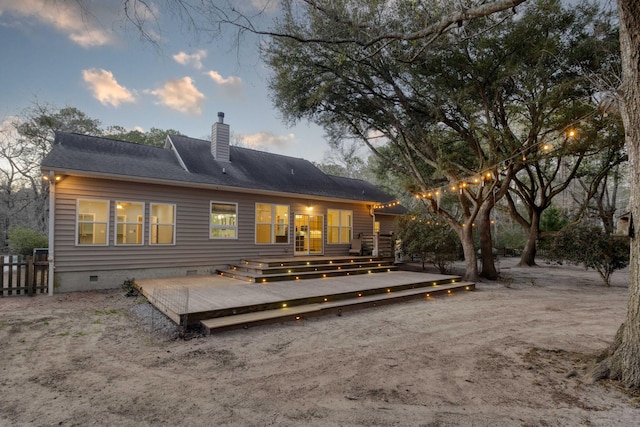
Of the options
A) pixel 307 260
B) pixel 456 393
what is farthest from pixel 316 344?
pixel 307 260

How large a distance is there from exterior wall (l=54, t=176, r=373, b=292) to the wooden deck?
0.98 meters

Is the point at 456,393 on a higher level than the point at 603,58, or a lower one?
lower

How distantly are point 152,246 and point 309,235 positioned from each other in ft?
18.5

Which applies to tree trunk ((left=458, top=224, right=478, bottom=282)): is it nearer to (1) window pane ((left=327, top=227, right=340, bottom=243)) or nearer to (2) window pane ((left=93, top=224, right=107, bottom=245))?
(1) window pane ((left=327, top=227, right=340, bottom=243))

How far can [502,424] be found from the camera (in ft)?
8.41

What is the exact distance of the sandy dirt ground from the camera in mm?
2705

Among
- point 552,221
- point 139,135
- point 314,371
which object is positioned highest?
point 139,135

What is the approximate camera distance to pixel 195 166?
35.0 ft

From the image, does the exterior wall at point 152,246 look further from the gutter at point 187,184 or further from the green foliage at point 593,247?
the green foliage at point 593,247

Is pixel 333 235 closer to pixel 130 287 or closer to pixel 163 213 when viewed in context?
pixel 163 213

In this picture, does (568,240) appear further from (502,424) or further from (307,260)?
(502,424)

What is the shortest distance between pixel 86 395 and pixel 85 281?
6.62m

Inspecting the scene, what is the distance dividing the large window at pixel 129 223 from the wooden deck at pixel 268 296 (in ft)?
4.57

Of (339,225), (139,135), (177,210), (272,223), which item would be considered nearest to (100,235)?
(177,210)
